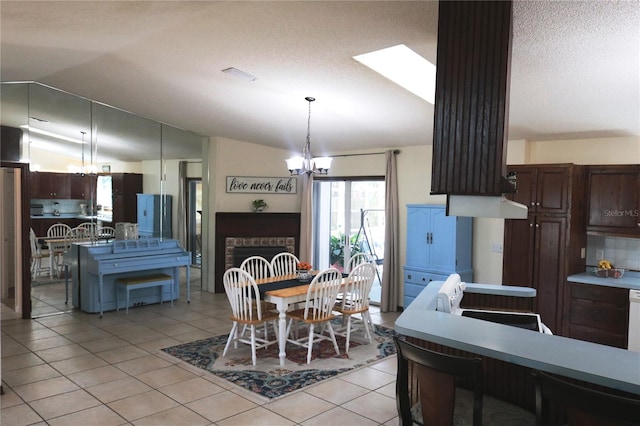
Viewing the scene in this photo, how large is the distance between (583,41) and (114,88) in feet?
16.2

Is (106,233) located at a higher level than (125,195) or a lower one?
lower

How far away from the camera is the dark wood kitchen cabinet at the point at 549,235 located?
511 centimetres

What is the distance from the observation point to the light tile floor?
11.6 feet

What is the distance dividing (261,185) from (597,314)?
5.24 metres

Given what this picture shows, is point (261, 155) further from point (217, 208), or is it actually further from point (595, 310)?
point (595, 310)

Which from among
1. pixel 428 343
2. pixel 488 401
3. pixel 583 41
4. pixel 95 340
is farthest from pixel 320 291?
pixel 583 41

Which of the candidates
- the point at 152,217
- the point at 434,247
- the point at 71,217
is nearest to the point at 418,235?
the point at 434,247

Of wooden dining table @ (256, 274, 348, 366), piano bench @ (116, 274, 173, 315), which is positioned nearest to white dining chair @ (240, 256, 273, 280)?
wooden dining table @ (256, 274, 348, 366)

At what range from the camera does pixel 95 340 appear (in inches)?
210

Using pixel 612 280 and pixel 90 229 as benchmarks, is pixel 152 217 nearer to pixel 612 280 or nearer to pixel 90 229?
pixel 90 229

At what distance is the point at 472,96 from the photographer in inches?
97.3

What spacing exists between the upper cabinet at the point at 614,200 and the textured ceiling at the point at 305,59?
0.44 meters

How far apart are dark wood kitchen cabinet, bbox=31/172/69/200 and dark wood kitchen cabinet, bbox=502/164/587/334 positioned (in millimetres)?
5963

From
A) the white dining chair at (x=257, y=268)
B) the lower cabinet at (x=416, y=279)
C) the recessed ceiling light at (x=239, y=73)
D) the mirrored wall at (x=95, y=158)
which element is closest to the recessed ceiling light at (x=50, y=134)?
the mirrored wall at (x=95, y=158)
